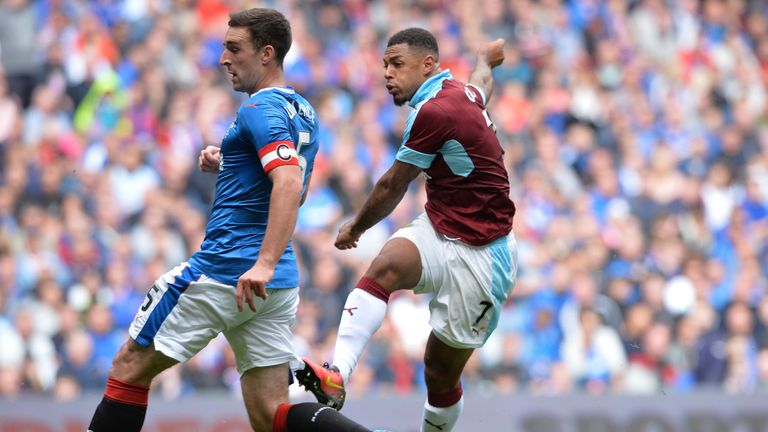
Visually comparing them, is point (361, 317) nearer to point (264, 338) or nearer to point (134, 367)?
point (264, 338)

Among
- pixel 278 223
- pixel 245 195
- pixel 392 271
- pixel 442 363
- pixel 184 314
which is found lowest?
pixel 442 363

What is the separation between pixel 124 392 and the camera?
6832mm

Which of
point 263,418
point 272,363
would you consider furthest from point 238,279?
point 263,418

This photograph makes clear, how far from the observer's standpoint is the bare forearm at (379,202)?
24.5 ft

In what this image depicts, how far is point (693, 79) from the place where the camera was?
1850 cm

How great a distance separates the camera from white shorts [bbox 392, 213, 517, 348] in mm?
7535

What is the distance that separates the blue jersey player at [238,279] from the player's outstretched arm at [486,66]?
1.46 metres

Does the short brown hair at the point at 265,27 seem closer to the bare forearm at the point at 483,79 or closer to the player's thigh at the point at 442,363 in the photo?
the bare forearm at the point at 483,79

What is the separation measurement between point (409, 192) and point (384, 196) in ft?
24.0

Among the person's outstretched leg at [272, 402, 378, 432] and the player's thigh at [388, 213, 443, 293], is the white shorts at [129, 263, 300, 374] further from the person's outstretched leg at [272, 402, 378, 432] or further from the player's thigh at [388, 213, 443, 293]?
the player's thigh at [388, 213, 443, 293]

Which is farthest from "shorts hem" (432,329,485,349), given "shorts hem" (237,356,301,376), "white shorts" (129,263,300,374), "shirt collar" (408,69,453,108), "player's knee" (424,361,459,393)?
"shirt collar" (408,69,453,108)

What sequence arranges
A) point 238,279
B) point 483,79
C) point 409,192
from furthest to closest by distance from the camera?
point 409,192, point 483,79, point 238,279

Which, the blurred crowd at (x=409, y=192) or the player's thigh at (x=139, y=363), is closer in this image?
the player's thigh at (x=139, y=363)

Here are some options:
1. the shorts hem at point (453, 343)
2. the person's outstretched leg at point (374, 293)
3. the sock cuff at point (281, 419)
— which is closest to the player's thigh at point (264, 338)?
the sock cuff at point (281, 419)
